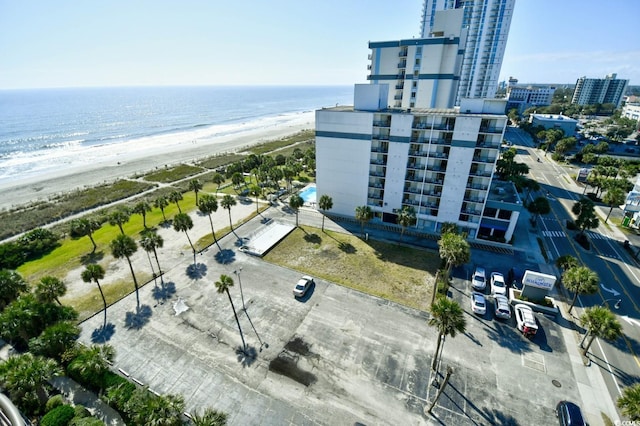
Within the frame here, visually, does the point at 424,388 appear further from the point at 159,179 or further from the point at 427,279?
the point at 159,179

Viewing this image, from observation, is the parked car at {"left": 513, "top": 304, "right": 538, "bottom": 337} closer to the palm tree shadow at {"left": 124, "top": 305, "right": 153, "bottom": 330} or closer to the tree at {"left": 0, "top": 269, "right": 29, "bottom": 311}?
the palm tree shadow at {"left": 124, "top": 305, "right": 153, "bottom": 330}

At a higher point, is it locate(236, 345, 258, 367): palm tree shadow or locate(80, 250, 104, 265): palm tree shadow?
locate(236, 345, 258, 367): palm tree shadow

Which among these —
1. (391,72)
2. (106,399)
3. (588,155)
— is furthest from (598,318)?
(588,155)

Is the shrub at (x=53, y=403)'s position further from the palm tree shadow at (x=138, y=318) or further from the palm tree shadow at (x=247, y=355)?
the palm tree shadow at (x=247, y=355)

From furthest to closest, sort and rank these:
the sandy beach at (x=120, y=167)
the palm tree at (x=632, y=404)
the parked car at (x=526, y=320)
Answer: the sandy beach at (x=120, y=167)
the parked car at (x=526, y=320)
the palm tree at (x=632, y=404)

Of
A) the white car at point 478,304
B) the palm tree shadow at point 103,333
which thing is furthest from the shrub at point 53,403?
the white car at point 478,304

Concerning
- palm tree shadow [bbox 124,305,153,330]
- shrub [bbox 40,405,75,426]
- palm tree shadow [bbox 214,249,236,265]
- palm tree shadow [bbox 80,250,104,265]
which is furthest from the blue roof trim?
shrub [bbox 40,405,75,426]

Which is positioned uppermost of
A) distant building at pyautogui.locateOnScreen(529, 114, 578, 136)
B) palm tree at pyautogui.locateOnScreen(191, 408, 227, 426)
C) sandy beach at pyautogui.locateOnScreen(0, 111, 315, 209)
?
distant building at pyautogui.locateOnScreen(529, 114, 578, 136)

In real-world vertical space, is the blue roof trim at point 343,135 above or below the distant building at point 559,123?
above
